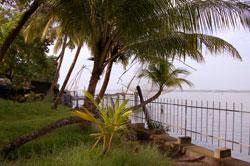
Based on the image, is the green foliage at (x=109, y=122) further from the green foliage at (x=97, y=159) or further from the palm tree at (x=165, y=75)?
the palm tree at (x=165, y=75)

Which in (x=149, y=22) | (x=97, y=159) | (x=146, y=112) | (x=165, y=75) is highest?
(x=149, y=22)

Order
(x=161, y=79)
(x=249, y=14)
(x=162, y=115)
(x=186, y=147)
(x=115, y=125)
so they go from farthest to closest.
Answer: (x=162, y=115)
(x=161, y=79)
(x=186, y=147)
(x=249, y=14)
(x=115, y=125)

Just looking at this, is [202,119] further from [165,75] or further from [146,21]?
[146,21]

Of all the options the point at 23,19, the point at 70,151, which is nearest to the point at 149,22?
the point at 23,19

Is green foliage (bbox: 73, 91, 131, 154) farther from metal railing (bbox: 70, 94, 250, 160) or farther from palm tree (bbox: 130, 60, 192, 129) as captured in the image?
palm tree (bbox: 130, 60, 192, 129)

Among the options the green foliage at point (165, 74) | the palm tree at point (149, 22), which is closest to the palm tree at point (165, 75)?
the green foliage at point (165, 74)

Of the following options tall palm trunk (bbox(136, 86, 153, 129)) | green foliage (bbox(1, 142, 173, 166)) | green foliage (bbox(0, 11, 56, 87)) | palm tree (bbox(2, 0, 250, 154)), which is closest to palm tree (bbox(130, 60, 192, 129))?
tall palm trunk (bbox(136, 86, 153, 129))

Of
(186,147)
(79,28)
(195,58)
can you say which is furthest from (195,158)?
(79,28)

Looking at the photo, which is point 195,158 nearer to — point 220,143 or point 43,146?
point 220,143

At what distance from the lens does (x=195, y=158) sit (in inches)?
373

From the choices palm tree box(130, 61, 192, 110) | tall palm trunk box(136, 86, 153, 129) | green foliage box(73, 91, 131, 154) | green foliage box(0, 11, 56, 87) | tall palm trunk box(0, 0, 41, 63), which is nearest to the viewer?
green foliage box(73, 91, 131, 154)

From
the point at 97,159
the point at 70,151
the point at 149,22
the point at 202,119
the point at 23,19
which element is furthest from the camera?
the point at 202,119

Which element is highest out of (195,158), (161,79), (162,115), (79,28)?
(79,28)

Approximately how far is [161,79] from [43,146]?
566cm
